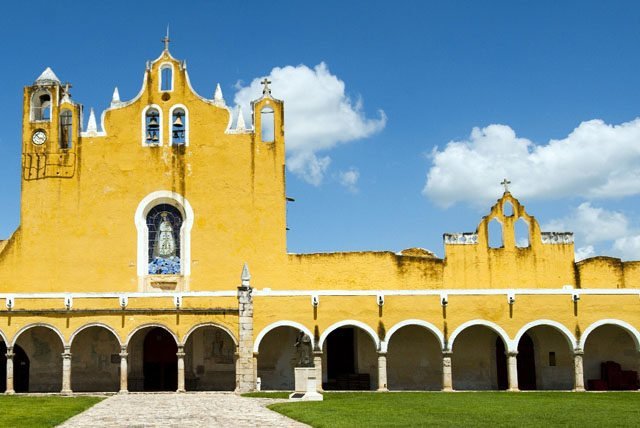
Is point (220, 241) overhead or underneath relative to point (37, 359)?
overhead

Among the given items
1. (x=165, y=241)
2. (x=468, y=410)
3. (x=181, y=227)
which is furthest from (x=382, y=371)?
(x=468, y=410)

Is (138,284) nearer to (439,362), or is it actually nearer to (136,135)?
(136,135)

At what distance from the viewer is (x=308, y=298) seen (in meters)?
27.8

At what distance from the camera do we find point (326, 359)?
29.5 m

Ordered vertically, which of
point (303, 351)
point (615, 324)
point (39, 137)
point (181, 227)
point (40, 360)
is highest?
point (39, 137)

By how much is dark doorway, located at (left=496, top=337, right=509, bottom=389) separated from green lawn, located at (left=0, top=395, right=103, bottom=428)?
13327 millimetres

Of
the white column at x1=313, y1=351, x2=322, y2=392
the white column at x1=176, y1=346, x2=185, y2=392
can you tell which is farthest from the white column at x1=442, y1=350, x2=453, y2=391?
the white column at x1=176, y1=346, x2=185, y2=392

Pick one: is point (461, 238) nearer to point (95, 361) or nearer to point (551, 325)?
point (551, 325)

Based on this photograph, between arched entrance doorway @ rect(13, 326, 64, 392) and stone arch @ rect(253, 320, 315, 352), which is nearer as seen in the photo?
stone arch @ rect(253, 320, 315, 352)

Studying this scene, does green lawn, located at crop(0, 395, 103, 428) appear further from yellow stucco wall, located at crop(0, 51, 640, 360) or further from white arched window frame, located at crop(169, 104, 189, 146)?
white arched window frame, located at crop(169, 104, 189, 146)

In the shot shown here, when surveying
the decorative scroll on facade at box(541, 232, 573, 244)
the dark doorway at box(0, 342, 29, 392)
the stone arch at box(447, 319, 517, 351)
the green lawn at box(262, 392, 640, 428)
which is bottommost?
the green lawn at box(262, 392, 640, 428)

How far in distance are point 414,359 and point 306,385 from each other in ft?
21.4

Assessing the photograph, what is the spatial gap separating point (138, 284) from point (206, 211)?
344cm

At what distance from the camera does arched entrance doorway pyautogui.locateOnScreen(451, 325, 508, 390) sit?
2920cm
